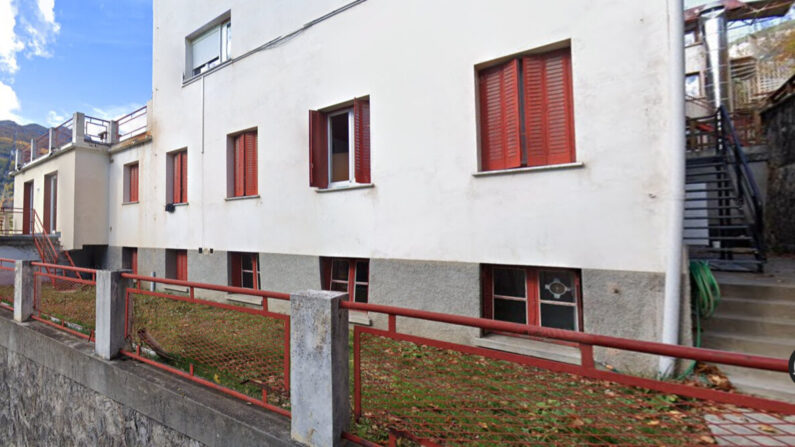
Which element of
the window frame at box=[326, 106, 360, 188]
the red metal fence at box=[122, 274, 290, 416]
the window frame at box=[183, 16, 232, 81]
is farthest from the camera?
the window frame at box=[183, 16, 232, 81]

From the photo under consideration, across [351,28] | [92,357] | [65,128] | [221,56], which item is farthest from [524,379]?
[65,128]

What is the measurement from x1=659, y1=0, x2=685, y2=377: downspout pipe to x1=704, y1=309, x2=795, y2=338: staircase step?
76 centimetres

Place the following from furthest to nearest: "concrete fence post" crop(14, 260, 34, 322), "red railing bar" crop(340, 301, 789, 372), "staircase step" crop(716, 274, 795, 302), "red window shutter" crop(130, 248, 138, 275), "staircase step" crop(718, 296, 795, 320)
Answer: "red window shutter" crop(130, 248, 138, 275), "concrete fence post" crop(14, 260, 34, 322), "staircase step" crop(716, 274, 795, 302), "staircase step" crop(718, 296, 795, 320), "red railing bar" crop(340, 301, 789, 372)

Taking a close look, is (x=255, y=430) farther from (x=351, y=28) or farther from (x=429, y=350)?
(x=351, y=28)

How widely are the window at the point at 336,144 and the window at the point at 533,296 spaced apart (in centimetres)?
284

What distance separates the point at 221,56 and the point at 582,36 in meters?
8.45

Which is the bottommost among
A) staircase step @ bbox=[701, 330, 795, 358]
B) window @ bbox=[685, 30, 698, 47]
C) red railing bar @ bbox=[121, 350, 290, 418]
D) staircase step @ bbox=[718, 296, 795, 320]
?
red railing bar @ bbox=[121, 350, 290, 418]

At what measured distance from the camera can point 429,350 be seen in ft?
15.5

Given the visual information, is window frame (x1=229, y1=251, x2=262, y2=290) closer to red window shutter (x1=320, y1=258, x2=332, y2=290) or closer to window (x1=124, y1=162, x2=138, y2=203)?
red window shutter (x1=320, y1=258, x2=332, y2=290)

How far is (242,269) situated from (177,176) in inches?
150

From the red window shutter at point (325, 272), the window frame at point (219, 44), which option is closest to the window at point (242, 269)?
the red window shutter at point (325, 272)

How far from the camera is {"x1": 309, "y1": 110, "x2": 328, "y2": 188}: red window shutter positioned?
6.63 metres

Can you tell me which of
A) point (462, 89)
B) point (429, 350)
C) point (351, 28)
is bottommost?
point (429, 350)

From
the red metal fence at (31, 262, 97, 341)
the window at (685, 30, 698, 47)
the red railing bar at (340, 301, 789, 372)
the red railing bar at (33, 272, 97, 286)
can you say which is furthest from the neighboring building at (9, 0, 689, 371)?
the window at (685, 30, 698, 47)
